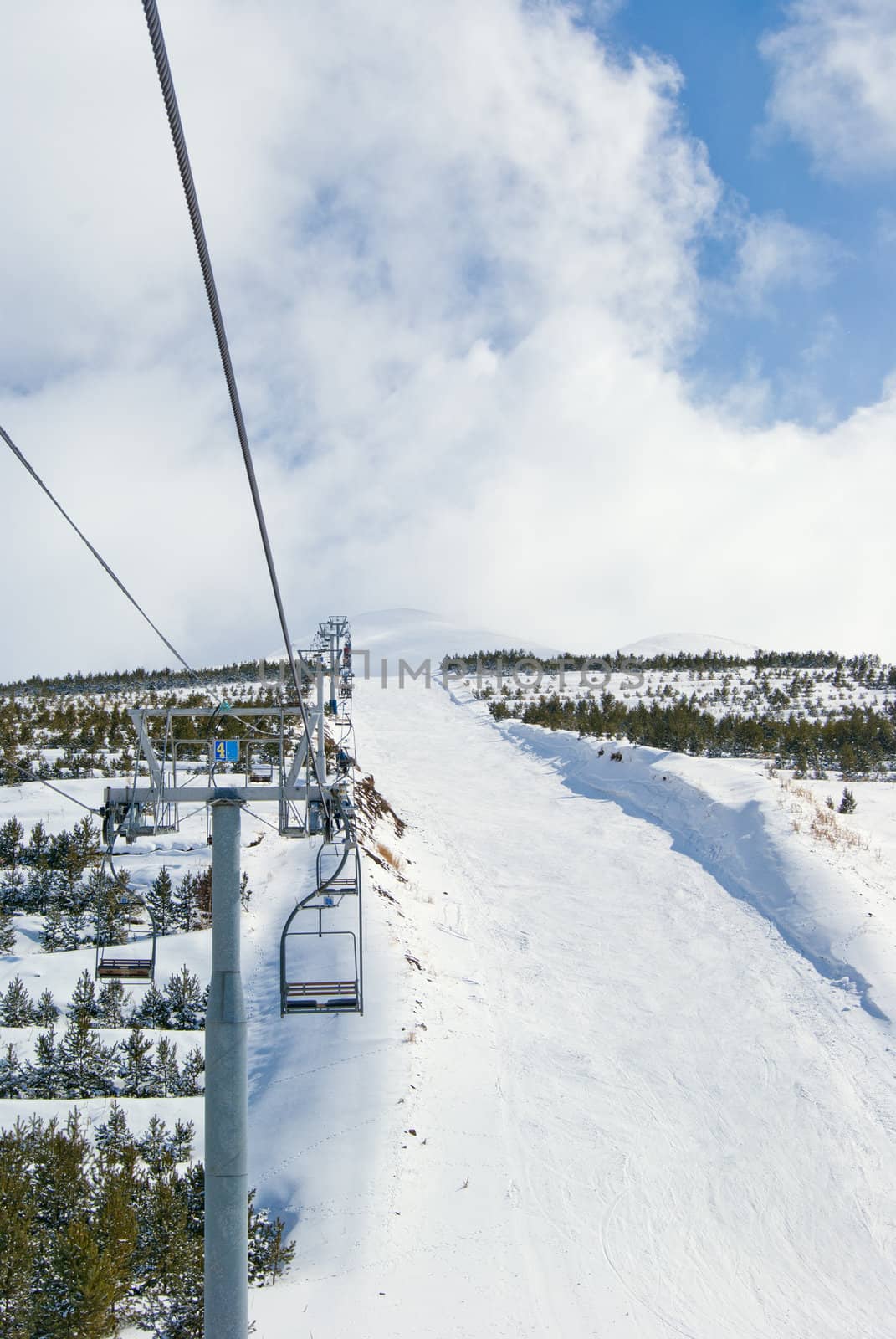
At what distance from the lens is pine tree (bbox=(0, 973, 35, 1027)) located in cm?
1141

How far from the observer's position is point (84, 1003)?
11.6m

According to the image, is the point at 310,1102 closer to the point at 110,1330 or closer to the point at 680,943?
the point at 110,1330

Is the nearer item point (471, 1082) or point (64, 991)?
point (471, 1082)

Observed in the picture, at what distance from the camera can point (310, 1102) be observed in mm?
9602

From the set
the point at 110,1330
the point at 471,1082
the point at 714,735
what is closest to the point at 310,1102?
the point at 471,1082

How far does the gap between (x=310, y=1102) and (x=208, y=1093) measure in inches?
222

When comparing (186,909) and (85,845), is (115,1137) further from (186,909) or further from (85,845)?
(85,845)

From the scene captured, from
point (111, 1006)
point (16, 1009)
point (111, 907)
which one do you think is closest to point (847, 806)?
point (111, 907)

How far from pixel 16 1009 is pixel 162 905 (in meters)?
3.74

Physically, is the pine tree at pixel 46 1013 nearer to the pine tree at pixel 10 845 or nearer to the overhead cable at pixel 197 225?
the pine tree at pixel 10 845

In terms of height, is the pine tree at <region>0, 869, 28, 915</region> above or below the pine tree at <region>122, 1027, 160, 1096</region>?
above

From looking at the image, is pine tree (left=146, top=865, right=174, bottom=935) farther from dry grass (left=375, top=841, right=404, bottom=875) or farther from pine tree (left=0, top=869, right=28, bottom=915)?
dry grass (left=375, top=841, right=404, bottom=875)

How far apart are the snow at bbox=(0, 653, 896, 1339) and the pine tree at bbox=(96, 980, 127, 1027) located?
0.86m

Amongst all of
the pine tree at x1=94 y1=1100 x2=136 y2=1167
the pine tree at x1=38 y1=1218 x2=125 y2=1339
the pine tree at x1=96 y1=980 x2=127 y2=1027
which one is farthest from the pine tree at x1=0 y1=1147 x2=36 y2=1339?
the pine tree at x1=96 y1=980 x2=127 y2=1027
